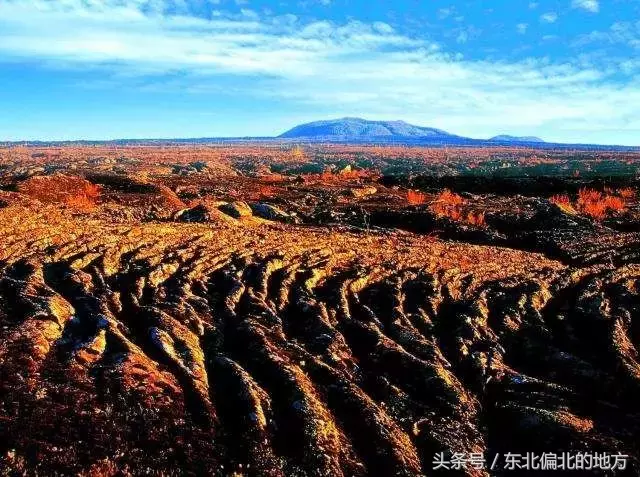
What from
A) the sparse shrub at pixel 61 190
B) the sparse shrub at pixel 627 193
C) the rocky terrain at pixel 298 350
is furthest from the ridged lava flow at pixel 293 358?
the sparse shrub at pixel 627 193

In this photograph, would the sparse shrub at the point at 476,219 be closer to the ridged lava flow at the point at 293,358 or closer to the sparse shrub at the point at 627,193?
the ridged lava flow at the point at 293,358

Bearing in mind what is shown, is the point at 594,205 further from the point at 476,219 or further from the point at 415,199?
the point at 415,199

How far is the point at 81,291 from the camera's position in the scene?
11672 mm

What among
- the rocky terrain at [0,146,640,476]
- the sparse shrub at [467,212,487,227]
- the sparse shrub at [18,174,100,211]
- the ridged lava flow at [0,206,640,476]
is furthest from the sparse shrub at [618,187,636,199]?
the sparse shrub at [18,174,100,211]

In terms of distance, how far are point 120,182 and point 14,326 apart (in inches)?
957

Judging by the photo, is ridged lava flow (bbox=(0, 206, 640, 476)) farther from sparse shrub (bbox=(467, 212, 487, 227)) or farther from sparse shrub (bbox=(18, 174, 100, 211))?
sparse shrub (bbox=(467, 212, 487, 227))

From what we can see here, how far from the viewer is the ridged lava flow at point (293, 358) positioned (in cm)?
669

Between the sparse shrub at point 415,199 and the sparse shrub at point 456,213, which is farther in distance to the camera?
the sparse shrub at point 415,199

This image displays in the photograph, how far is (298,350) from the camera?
959 centimetres

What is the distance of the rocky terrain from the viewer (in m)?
6.70

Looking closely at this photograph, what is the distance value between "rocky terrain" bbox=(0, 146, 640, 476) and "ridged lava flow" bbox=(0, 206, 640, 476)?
0.12ft

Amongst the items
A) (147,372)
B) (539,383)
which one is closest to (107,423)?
(147,372)

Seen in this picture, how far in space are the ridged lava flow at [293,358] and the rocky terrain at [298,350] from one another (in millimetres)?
36

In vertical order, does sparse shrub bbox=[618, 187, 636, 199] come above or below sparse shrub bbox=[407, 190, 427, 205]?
above
